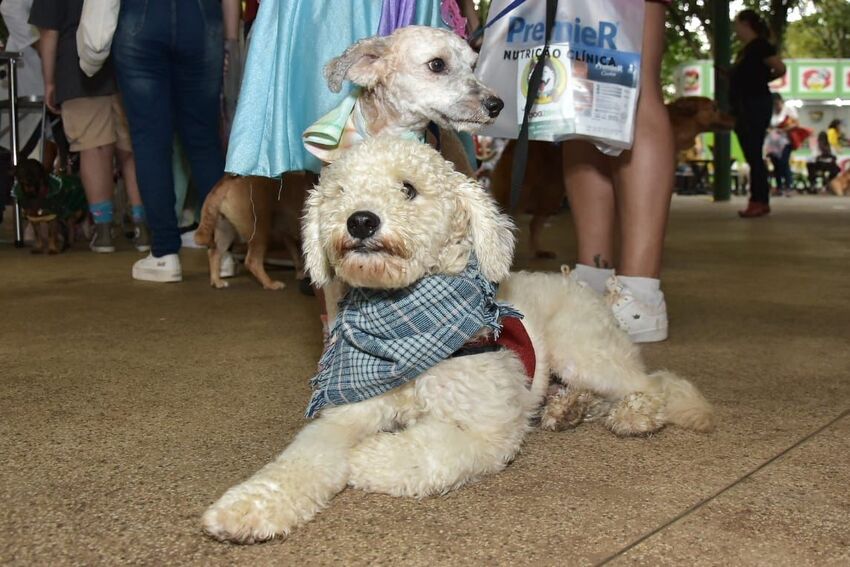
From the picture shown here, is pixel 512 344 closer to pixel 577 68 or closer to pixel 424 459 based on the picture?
pixel 424 459

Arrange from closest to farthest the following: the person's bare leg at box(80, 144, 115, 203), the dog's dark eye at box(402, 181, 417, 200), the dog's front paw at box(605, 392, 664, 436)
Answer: the dog's dark eye at box(402, 181, 417, 200) < the dog's front paw at box(605, 392, 664, 436) < the person's bare leg at box(80, 144, 115, 203)

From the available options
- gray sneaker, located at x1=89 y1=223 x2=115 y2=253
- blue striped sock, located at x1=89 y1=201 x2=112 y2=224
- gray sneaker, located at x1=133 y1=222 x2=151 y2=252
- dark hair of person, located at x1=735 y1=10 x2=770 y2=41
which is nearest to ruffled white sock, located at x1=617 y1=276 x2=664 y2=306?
blue striped sock, located at x1=89 y1=201 x2=112 y2=224

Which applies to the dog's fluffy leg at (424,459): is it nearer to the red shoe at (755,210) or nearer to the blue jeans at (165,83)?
the blue jeans at (165,83)

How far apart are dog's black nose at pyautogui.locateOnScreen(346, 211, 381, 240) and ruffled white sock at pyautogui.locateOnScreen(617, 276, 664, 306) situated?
1.84 m

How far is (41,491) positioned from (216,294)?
329cm

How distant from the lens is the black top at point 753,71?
11750 millimetres

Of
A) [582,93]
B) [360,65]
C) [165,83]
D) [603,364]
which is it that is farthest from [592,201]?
[165,83]

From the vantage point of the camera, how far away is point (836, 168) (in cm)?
2397

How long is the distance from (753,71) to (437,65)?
980 centimetres

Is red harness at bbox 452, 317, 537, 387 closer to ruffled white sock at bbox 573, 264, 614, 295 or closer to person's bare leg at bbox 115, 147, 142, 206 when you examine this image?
ruffled white sock at bbox 573, 264, 614, 295

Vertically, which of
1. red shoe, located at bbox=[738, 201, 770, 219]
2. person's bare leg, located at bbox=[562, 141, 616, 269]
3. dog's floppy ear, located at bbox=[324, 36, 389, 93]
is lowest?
red shoe, located at bbox=[738, 201, 770, 219]

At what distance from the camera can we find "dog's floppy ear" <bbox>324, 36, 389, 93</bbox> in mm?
3029

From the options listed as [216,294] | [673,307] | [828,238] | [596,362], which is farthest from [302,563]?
[828,238]

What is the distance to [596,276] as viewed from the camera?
3.83 meters
